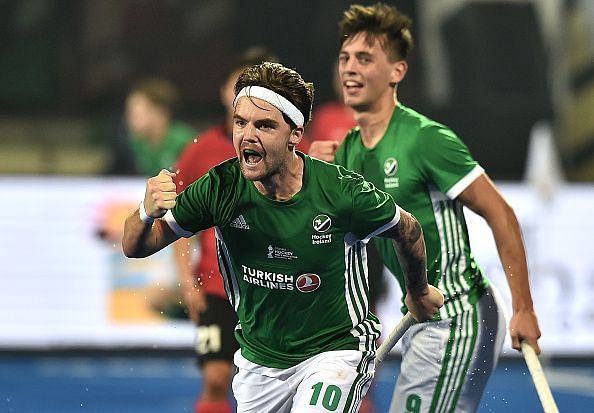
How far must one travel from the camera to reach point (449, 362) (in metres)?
6.21

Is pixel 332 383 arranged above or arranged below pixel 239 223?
below

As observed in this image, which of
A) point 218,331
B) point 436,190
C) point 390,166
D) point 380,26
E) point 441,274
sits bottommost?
point 218,331

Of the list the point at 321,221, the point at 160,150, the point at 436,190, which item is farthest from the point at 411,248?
the point at 160,150

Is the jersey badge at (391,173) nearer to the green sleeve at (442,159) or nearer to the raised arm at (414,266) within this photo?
the green sleeve at (442,159)

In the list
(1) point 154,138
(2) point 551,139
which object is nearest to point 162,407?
(1) point 154,138

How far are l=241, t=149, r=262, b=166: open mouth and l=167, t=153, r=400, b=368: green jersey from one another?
21cm

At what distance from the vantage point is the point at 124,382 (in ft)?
39.9

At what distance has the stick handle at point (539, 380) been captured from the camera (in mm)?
5797

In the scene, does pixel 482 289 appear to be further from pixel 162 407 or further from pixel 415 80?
pixel 415 80

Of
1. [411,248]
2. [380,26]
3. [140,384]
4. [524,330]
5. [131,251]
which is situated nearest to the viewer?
[131,251]

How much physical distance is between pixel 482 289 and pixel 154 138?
5738mm

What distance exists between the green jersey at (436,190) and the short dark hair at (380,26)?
1.69 ft

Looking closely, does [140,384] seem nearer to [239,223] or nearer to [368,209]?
[239,223]

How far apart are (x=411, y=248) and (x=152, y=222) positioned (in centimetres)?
102
